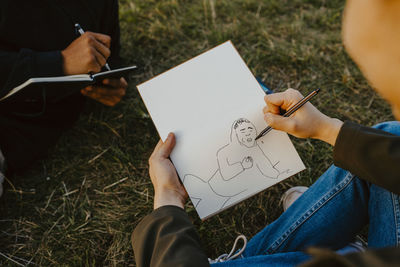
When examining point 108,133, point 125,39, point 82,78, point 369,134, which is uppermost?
A: point 125,39

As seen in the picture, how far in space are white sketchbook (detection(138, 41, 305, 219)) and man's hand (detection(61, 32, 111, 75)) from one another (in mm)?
250

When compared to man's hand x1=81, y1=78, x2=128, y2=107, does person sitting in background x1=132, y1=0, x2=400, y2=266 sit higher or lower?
lower

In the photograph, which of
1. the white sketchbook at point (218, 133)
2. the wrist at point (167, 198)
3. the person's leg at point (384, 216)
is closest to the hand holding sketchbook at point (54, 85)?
the white sketchbook at point (218, 133)

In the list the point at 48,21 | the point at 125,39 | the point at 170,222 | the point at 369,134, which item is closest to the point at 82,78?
the point at 48,21

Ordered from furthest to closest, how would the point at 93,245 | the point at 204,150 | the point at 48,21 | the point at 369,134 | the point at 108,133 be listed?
the point at 108,133 → the point at 93,245 → the point at 48,21 → the point at 204,150 → the point at 369,134

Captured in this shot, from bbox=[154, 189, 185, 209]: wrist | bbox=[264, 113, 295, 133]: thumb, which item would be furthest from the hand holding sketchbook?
bbox=[264, 113, 295, 133]: thumb

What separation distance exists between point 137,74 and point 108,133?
0.43 meters

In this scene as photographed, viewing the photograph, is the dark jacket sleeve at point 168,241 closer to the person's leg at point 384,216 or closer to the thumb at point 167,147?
the thumb at point 167,147

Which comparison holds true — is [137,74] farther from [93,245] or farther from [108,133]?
[93,245]

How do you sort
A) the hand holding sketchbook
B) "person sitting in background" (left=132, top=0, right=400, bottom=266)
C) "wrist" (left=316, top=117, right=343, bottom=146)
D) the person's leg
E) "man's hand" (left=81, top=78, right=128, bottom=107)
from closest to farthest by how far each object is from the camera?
1. "person sitting in background" (left=132, top=0, right=400, bottom=266)
2. the person's leg
3. "wrist" (left=316, top=117, right=343, bottom=146)
4. the hand holding sketchbook
5. "man's hand" (left=81, top=78, right=128, bottom=107)

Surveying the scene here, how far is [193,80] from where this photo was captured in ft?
4.11

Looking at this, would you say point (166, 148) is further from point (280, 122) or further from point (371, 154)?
point (371, 154)

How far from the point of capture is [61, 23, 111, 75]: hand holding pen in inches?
48.9

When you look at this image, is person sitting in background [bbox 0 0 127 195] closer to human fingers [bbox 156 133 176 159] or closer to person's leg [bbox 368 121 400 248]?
human fingers [bbox 156 133 176 159]
